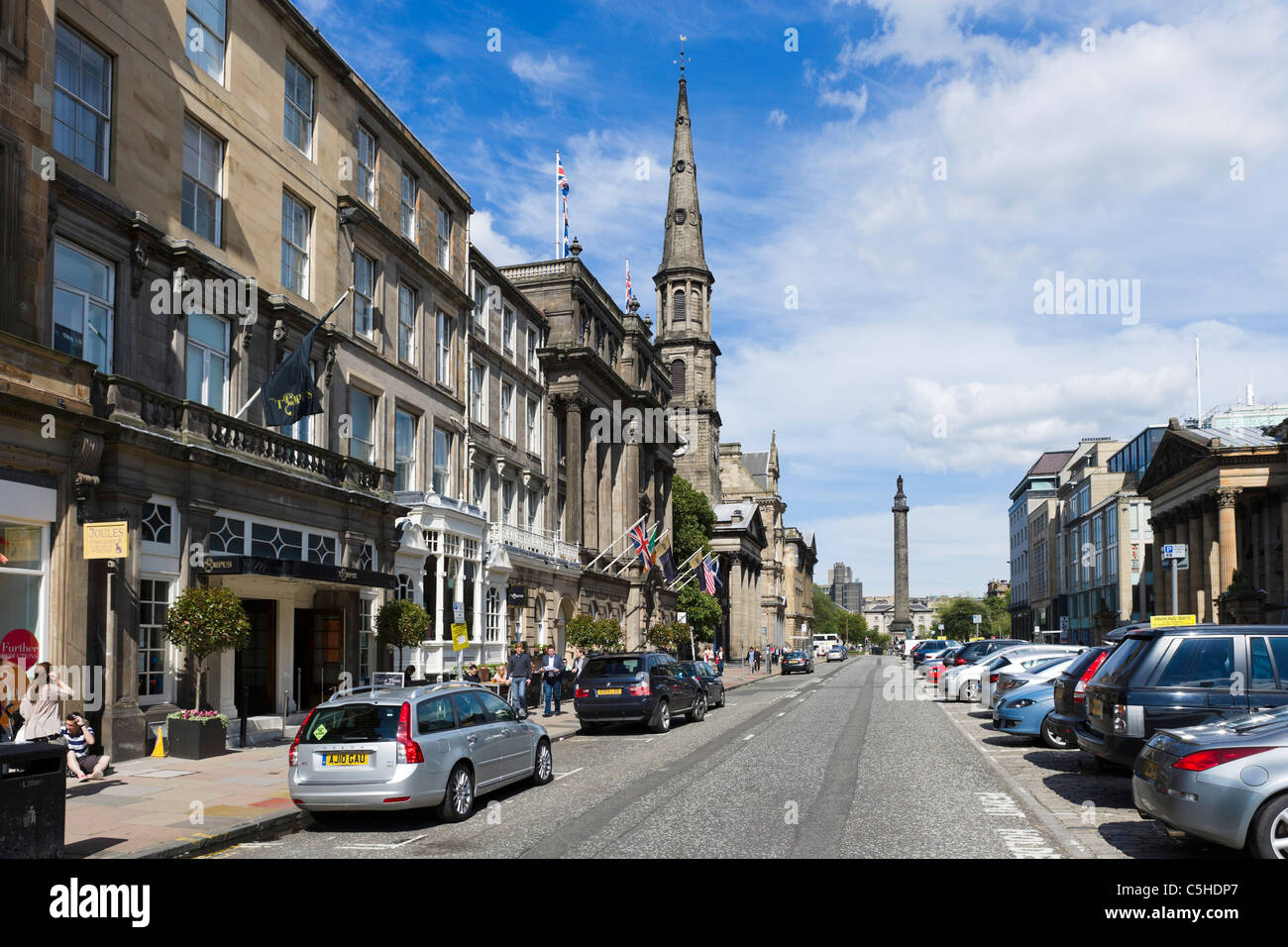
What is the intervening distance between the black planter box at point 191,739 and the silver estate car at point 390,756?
5.69m

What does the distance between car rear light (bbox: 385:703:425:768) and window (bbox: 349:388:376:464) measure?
16.2 m

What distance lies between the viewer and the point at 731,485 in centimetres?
13675

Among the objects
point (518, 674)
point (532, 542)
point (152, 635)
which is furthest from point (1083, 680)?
point (532, 542)

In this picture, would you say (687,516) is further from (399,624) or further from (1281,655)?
(1281,655)

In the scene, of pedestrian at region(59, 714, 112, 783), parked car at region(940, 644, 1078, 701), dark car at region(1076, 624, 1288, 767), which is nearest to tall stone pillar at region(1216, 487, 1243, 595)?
parked car at region(940, 644, 1078, 701)

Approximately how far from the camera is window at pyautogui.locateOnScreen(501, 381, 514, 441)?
40.2 m

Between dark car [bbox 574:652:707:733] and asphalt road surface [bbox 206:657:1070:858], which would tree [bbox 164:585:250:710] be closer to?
asphalt road surface [bbox 206:657:1070:858]

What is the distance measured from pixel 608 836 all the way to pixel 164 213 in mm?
15295

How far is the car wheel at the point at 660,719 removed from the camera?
23.6 m

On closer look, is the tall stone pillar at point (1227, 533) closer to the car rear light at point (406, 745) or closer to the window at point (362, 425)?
the window at point (362, 425)

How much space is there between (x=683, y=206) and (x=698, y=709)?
7452 centimetres

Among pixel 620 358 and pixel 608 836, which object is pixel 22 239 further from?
pixel 620 358
